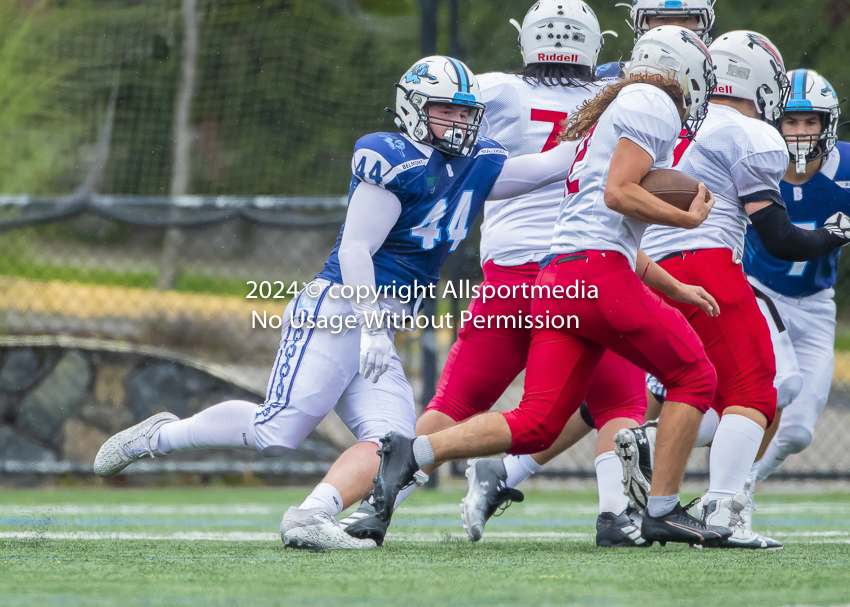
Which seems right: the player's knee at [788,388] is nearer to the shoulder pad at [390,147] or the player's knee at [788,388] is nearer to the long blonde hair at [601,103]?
the long blonde hair at [601,103]

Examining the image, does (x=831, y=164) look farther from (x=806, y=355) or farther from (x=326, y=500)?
(x=326, y=500)

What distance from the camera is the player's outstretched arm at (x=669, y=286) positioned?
3479mm

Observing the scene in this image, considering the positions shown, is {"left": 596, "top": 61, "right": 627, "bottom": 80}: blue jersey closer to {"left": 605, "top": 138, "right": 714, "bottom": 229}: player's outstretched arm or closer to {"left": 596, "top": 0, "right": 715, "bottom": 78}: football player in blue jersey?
{"left": 596, "top": 0, "right": 715, "bottom": 78}: football player in blue jersey

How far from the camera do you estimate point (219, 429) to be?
364 cm

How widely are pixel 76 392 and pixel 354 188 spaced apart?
4332 millimetres

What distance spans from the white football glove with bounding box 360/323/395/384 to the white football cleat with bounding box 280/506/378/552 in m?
0.47

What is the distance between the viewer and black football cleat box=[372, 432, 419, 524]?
3.23 metres

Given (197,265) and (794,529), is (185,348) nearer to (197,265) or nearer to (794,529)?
(197,265)

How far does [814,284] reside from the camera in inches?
182

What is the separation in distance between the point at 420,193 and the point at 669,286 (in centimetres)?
86

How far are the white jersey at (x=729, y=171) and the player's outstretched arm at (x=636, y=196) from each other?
0.52 metres

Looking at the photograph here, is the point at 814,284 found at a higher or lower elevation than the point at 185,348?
higher

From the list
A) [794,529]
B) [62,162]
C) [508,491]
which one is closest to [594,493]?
[794,529]

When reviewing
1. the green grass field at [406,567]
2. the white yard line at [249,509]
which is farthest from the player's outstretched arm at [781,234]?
the white yard line at [249,509]
